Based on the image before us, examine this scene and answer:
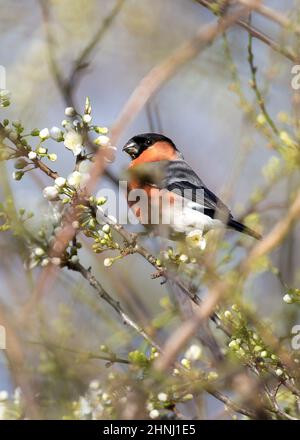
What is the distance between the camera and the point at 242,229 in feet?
8.93

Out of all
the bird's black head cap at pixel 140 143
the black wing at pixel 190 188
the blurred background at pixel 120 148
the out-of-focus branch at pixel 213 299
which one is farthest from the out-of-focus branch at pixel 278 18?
the bird's black head cap at pixel 140 143

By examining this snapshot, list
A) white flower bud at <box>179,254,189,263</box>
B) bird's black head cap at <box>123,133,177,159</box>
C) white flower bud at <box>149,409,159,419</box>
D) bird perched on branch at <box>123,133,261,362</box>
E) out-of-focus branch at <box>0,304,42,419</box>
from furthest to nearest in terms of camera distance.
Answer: bird's black head cap at <box>123,133,177,159</box>, bird perched on branch at <box>123,133,261,362</box>, white flower bud at <box>179,254,189,263</box>, white flower bud at <box>149,409,159,419</box>, out-of-focus branch at <box>0,304,42,419</box>

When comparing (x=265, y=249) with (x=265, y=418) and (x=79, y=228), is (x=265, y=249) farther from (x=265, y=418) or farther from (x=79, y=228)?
(x=79, y=228)

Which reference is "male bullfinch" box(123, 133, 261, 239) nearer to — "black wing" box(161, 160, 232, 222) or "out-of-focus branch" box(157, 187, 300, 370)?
"black wing" box(161, 160, 232, 222)

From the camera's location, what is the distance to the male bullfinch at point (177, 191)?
304 centimetres

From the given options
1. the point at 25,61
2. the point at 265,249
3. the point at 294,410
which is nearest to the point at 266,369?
the point at 294,410

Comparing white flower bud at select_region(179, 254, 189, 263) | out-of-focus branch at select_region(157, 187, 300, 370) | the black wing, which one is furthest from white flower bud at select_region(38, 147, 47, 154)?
the black wing

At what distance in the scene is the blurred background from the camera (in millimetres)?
2002

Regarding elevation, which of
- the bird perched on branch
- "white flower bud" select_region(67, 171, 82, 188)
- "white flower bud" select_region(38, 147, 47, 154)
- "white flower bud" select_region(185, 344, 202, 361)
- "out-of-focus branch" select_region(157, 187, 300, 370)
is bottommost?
"out-of-focus branch" select_region(157, 187, 300, 370)

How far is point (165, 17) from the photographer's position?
11.8 ft

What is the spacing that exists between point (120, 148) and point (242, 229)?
141 centimetres

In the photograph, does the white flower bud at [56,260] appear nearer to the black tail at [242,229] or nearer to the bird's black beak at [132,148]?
the black tail at [242,229]

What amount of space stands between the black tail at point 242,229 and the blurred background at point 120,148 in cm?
6

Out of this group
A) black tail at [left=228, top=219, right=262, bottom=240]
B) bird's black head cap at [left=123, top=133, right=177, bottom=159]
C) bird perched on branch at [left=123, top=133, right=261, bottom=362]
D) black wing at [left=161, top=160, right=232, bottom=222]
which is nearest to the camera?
black tail at [left=228, top=219, right=262, bottom=240]
